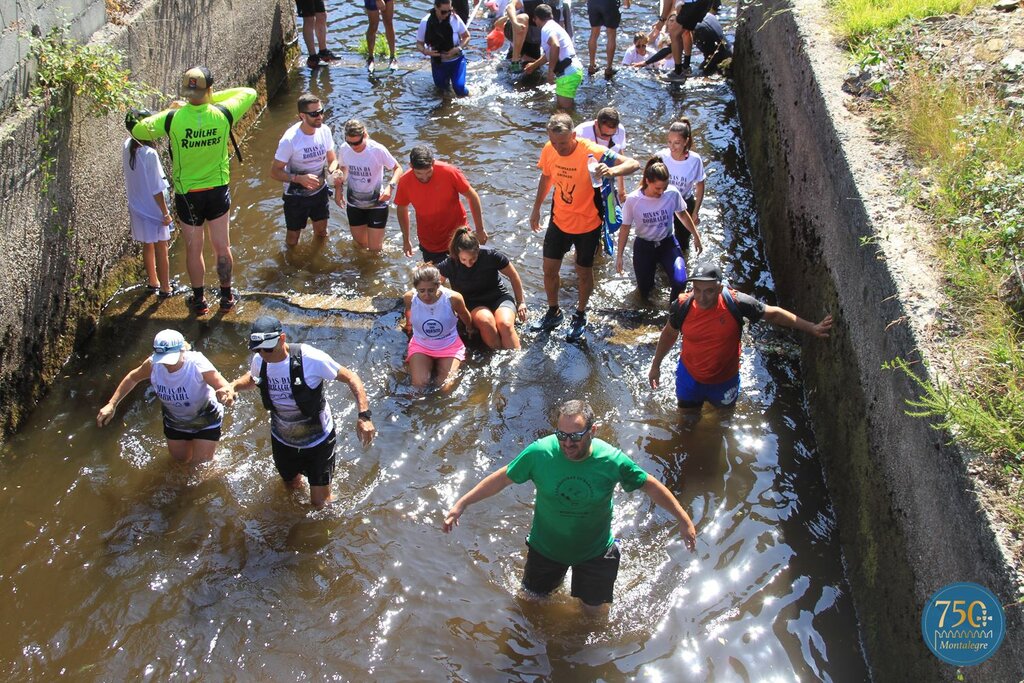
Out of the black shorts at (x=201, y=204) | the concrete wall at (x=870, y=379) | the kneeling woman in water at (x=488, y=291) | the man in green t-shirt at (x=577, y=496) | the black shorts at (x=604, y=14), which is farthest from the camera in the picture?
the black shorts at (x=604, y=14)

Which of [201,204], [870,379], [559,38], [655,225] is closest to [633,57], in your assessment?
[559,38]

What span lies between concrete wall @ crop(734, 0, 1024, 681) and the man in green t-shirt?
4.24ft

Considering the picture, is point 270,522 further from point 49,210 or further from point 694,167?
point 694,167

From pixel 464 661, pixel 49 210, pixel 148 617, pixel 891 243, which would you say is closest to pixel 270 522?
pixel 148 617

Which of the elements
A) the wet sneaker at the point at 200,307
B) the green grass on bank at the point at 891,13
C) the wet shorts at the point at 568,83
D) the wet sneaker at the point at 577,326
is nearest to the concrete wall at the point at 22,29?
the wet sneaker at the point at 200,307

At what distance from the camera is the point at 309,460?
270 inches

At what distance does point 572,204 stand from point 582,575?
3904 millimetres

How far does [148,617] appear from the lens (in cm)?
620

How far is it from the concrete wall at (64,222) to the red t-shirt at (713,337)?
17.6 ft

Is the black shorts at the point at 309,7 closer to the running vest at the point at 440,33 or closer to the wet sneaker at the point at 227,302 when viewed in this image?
the running vest at the point at 440,33

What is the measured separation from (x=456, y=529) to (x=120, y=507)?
253cm

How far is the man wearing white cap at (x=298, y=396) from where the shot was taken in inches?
253

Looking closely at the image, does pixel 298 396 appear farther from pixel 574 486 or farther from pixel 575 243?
pixel 575 243

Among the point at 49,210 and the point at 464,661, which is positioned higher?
the point at 49,210
